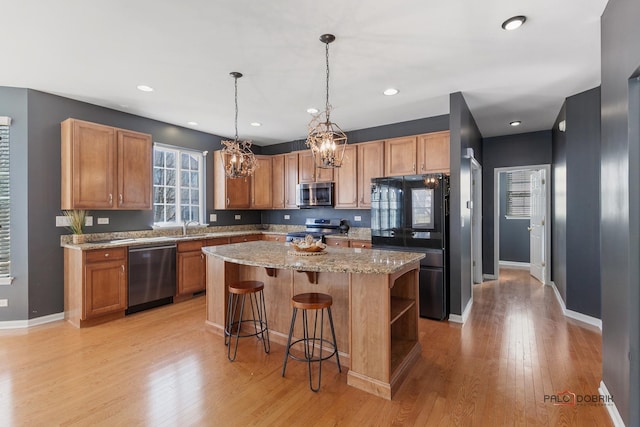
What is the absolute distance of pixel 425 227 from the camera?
12.3 ft

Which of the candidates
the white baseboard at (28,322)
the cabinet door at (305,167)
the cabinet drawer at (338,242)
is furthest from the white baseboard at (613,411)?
the white baseboard at (28,322)

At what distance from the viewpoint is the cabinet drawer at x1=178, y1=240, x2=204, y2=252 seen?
4371 mm

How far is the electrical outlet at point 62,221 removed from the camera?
3.65m

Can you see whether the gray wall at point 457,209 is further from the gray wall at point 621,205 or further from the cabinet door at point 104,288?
the cabinet door at point 104,288

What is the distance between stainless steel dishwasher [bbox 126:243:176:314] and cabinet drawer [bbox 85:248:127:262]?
0.32 feet

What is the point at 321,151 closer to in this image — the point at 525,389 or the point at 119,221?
the point at 525,389

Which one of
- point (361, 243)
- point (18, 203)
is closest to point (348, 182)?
point (361, 243)

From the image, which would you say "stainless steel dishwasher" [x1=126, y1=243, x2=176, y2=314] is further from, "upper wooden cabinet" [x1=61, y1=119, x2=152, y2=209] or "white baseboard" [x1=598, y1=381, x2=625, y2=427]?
"white baseboard" [x1=598, y1=381, x2=625, y2=427]

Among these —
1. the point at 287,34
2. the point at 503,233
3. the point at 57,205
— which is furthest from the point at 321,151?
the point at 503,233

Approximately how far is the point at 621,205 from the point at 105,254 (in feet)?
15.4

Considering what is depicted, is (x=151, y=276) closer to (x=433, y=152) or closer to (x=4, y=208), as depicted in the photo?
(x=4, y=208)

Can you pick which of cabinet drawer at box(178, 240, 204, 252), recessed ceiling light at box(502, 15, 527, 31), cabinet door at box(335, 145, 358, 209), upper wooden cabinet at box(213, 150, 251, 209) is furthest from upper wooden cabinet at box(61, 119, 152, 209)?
recessed ceiling light at box(502, 15, 527, 31)

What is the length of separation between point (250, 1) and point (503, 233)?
7066mm

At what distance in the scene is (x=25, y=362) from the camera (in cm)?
263
